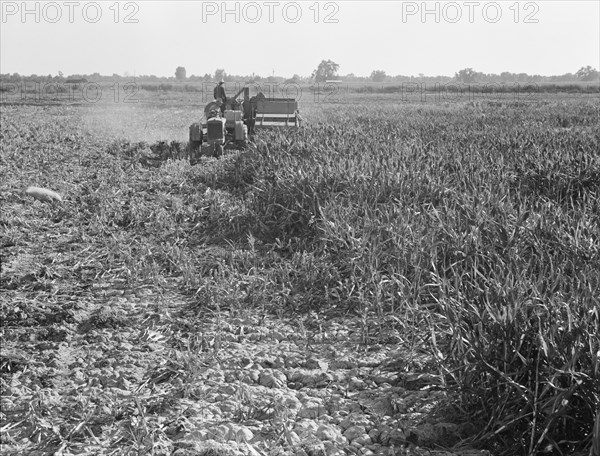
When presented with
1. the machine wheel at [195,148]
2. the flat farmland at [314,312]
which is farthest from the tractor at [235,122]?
the flat farmland at [314,312]

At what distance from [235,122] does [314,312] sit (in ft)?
33.1

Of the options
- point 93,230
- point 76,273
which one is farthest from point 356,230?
point 93,230

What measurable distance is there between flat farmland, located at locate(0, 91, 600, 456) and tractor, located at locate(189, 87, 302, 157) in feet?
12.9

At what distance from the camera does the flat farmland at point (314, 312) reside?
3.45 metres

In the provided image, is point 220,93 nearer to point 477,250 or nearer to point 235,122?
point 235,122

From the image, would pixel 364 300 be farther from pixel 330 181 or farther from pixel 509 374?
pixel 330 181

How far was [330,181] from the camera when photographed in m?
8.61

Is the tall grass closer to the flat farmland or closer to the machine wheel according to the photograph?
the flat farmland

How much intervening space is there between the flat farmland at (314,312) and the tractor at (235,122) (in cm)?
393

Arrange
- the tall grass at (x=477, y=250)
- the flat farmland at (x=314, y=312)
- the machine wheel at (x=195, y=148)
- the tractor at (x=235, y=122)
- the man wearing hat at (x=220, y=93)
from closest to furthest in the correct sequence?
the tall grass at (x=477, y=250) → the flat farmland at (x=314, y=312) → the tractor at (x=235, y=122) → the machine wheel at (x=195, y=148) → the man wearing hat at (x=220, y=93)

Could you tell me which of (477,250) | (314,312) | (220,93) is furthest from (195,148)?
(477,250)

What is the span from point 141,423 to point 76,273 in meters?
3.19

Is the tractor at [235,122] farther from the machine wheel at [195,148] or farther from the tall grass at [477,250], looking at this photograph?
the tall grass at [477,250]

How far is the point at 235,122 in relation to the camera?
49.3ft
